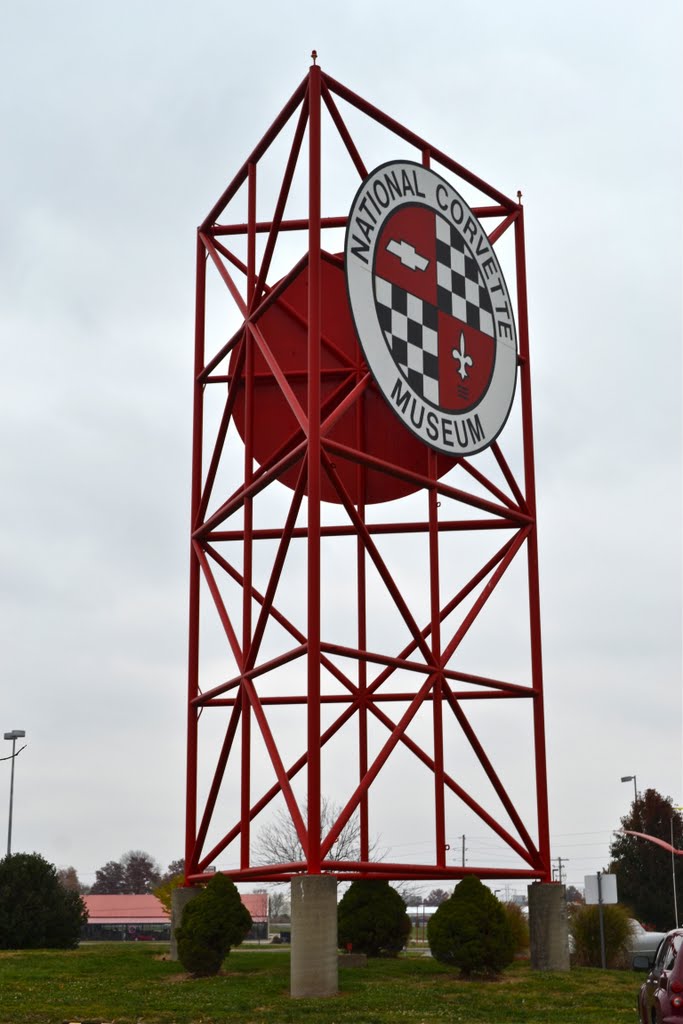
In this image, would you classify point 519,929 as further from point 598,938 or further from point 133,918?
point 133,918

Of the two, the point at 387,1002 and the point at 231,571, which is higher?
the point at 231,571

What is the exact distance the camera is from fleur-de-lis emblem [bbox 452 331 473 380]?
20138 millimetres

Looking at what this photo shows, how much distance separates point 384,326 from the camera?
18609 mm

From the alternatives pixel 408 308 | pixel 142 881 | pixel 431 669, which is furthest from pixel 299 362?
pixel 142 881

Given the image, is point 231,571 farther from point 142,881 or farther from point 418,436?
point 142,881

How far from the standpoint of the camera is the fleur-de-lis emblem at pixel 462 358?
20.1 meters

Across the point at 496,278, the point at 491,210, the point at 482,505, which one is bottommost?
the point at 482,505

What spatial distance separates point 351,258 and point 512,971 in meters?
10.4

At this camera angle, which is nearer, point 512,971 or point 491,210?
point 512,971

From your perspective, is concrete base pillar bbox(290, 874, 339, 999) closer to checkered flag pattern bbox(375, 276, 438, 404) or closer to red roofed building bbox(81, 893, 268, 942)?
checkered flag pattern bbox(375, 276, 438, 404)

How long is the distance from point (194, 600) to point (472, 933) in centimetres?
681

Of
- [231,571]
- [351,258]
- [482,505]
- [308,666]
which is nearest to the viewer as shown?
[308,666]

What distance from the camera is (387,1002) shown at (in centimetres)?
1479

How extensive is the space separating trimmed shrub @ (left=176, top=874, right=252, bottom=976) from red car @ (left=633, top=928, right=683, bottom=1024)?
711 cm
